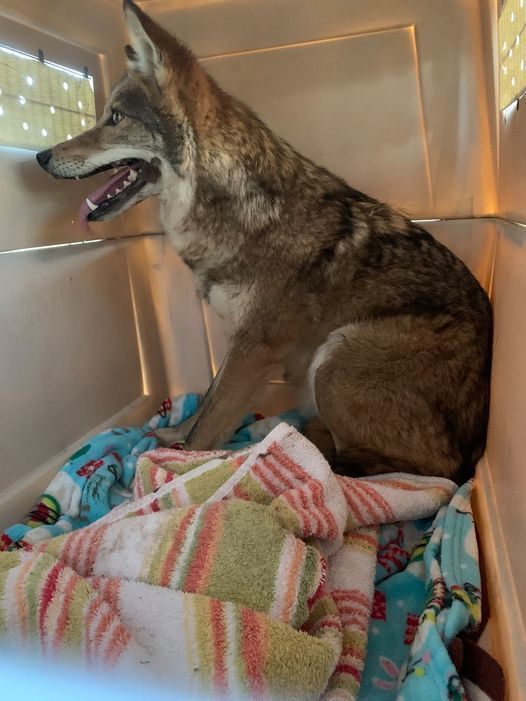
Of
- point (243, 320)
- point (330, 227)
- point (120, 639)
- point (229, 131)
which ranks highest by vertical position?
point (229, 131)

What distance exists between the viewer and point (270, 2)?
2160 mm

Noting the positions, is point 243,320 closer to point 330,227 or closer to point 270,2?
point 330,227

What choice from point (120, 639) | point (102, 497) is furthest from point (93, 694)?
point (102, 497)

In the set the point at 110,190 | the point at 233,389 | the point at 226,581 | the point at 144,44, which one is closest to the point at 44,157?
the point at 110,190

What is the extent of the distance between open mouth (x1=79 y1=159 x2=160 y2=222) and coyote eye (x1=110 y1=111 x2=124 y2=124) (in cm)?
13

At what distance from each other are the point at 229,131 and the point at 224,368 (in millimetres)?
782

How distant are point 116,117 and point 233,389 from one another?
0.99 meters

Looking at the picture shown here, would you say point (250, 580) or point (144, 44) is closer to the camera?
point (250, 580)

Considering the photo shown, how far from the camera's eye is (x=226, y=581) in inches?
41.2

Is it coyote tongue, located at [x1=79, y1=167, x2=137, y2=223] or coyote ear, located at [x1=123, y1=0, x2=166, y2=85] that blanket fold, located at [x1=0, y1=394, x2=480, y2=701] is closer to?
coyote tongue, located at [x1=79, y1=167, x2=137, y2=223]

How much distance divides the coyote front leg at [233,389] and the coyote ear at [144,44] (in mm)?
893

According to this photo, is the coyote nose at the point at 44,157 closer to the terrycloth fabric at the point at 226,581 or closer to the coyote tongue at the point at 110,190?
the coyote tongue at the point at 110,190

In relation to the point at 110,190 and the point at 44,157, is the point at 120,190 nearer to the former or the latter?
the point at 110,190

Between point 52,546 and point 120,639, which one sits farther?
point 52,546
